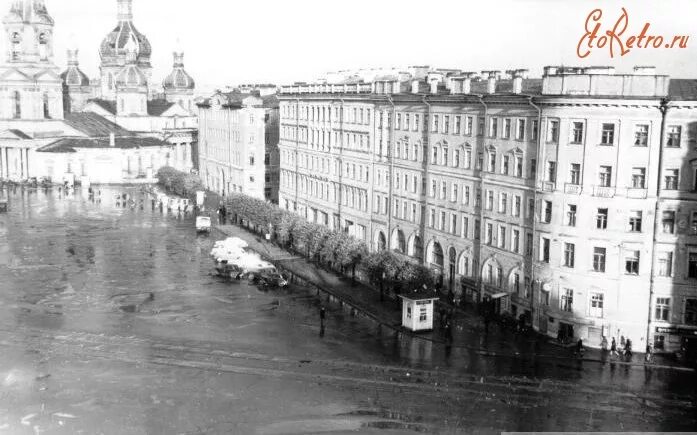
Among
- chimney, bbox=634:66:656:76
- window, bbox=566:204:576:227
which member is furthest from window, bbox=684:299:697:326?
chimney, bbox=634:66:656:76

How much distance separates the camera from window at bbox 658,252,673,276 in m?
47.3

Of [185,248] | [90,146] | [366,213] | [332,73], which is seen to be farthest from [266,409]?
[90,146]

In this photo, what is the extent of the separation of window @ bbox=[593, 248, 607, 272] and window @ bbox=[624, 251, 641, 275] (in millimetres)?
1280

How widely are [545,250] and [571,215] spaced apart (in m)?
2.97

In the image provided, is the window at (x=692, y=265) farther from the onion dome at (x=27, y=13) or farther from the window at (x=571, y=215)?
the onion dome at (x=27, y=13)

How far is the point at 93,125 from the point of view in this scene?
156m

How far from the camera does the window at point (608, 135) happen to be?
4728cm

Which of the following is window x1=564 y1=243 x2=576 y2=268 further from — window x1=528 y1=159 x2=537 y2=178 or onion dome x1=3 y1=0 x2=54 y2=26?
onion dome x1=3 y1=0 x2=54 y2=26

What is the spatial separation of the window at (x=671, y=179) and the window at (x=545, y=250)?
26.1 ft

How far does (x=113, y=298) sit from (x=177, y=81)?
440 feet

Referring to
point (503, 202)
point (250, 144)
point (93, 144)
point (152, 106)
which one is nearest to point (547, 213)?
point (503, 202)

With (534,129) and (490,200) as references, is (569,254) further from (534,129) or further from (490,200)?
(490,200)

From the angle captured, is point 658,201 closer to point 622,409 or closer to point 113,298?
point 622,409

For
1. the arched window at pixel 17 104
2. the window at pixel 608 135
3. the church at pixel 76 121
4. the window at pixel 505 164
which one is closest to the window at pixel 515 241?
the window at pixel 505 164
